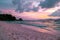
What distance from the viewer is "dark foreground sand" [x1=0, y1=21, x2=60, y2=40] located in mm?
2514

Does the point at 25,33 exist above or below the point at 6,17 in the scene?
below

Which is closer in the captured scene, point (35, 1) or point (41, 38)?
point (41, 38)

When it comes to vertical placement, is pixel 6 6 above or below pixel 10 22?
above

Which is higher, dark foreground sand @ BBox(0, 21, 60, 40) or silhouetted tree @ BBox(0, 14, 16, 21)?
silhouetted tree @ BBox(0, 14, 16, 21)

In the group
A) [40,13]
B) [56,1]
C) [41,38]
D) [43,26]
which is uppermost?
[56,1]

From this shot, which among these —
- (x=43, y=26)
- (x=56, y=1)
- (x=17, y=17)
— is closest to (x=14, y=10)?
(x=17, y=17)

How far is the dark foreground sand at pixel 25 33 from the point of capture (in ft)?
8.25

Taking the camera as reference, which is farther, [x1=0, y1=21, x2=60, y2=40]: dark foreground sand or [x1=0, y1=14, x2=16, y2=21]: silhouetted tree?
[x1=0, y1=14, x2=16, y2=21]: silhouetted tree

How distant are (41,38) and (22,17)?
18.9 inches

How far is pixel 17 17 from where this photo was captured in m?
2.71

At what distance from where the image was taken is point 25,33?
261 centimetres

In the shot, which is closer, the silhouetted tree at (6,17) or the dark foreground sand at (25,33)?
the dark foreground sand at (25,33)

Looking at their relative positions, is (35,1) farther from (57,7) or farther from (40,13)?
(57,7)

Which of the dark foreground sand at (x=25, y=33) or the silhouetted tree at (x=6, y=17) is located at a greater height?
the silhouetted tree at (x=6, y=17)
